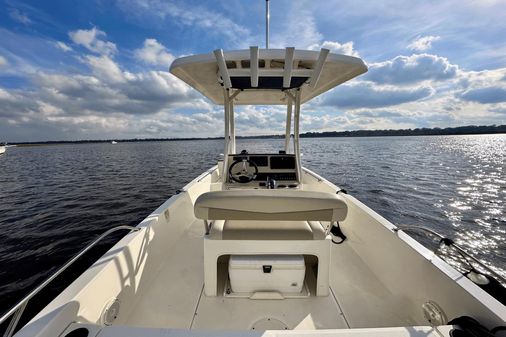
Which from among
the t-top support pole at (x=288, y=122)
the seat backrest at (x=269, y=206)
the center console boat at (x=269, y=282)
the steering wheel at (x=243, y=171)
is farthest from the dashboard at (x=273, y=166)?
the seat backrest at (x=269, y=206)

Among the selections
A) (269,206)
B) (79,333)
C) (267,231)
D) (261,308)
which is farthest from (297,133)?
(79,333)

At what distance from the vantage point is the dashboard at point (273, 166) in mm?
4660

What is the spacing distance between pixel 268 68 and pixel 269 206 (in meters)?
2.20

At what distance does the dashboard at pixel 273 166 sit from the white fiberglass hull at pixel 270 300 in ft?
6.43

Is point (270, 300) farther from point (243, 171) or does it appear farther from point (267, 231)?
point (243, 171)

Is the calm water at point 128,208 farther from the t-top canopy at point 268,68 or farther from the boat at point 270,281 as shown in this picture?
the t-top canopy at point 268,68

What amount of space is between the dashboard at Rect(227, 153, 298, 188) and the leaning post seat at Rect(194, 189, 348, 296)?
246 cm

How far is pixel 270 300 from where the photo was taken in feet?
6.73

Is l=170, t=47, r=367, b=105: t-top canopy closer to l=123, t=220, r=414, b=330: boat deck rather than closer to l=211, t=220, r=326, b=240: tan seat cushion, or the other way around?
l=211, t=220, r=326, b=240: tan seat cushion

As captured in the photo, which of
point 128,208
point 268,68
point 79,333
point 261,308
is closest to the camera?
point 79,333

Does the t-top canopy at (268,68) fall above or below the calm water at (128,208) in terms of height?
above

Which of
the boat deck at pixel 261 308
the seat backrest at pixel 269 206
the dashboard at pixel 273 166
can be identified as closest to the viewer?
the seat backrest at pixel 269 206

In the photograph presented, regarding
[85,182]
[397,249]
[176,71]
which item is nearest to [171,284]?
[397,249]

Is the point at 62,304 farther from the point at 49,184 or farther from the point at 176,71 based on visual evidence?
the point at 49,184
